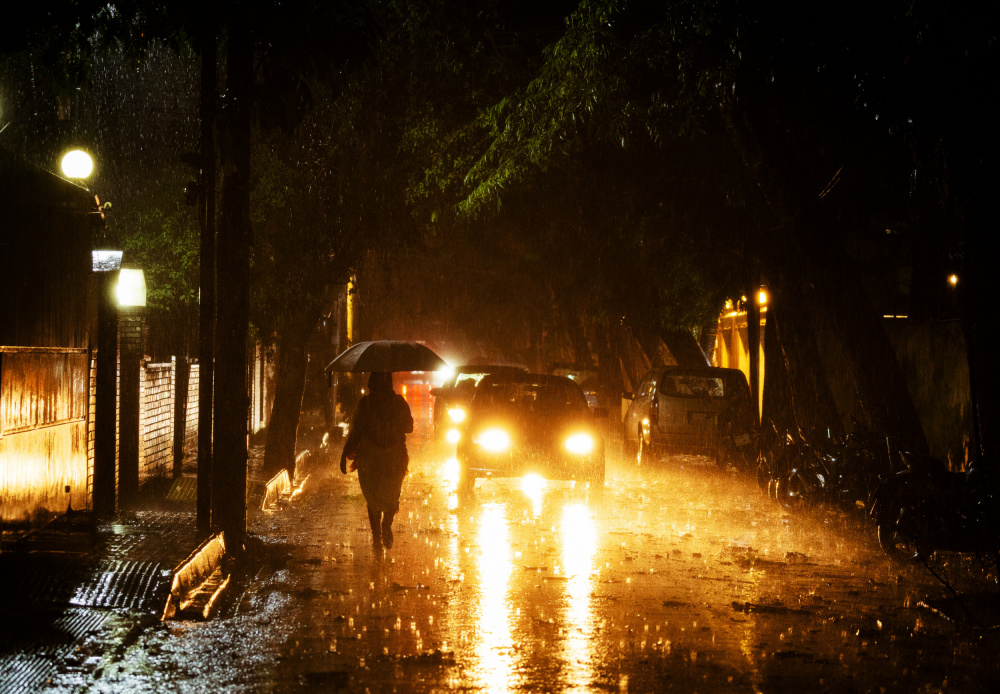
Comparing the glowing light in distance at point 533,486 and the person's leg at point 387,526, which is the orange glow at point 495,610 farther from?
the glowing light in distance at point 533,486

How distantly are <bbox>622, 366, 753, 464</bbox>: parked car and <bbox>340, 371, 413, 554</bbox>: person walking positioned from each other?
8.79m

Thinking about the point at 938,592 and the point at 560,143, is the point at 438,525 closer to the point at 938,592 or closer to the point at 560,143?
the point at 938,592

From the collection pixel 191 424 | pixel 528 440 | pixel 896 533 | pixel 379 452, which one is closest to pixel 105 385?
pixel 379 452

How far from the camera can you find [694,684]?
586 cm

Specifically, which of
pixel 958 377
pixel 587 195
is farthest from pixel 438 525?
pixel 587 195

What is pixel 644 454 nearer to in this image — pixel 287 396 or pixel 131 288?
pixel 287 396

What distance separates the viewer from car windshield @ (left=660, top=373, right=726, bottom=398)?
62.4ft

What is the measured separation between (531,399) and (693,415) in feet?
16.7

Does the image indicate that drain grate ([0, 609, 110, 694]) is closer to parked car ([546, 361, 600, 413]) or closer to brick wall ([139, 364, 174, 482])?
brick wall ([139, 364, 174, 482])

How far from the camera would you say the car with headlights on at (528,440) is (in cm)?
1385

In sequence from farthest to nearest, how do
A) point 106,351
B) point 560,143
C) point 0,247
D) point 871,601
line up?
point 560,143
point 106,351
point 0,247
point 871,601

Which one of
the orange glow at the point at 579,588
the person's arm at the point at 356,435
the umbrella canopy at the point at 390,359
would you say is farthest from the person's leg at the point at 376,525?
the umbrella canopy at the point at 390,359

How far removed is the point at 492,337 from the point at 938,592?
4900 centimetres

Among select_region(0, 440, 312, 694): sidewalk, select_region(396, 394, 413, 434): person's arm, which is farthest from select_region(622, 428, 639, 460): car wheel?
select_region(0, 440, 312, 694): sidewalk
